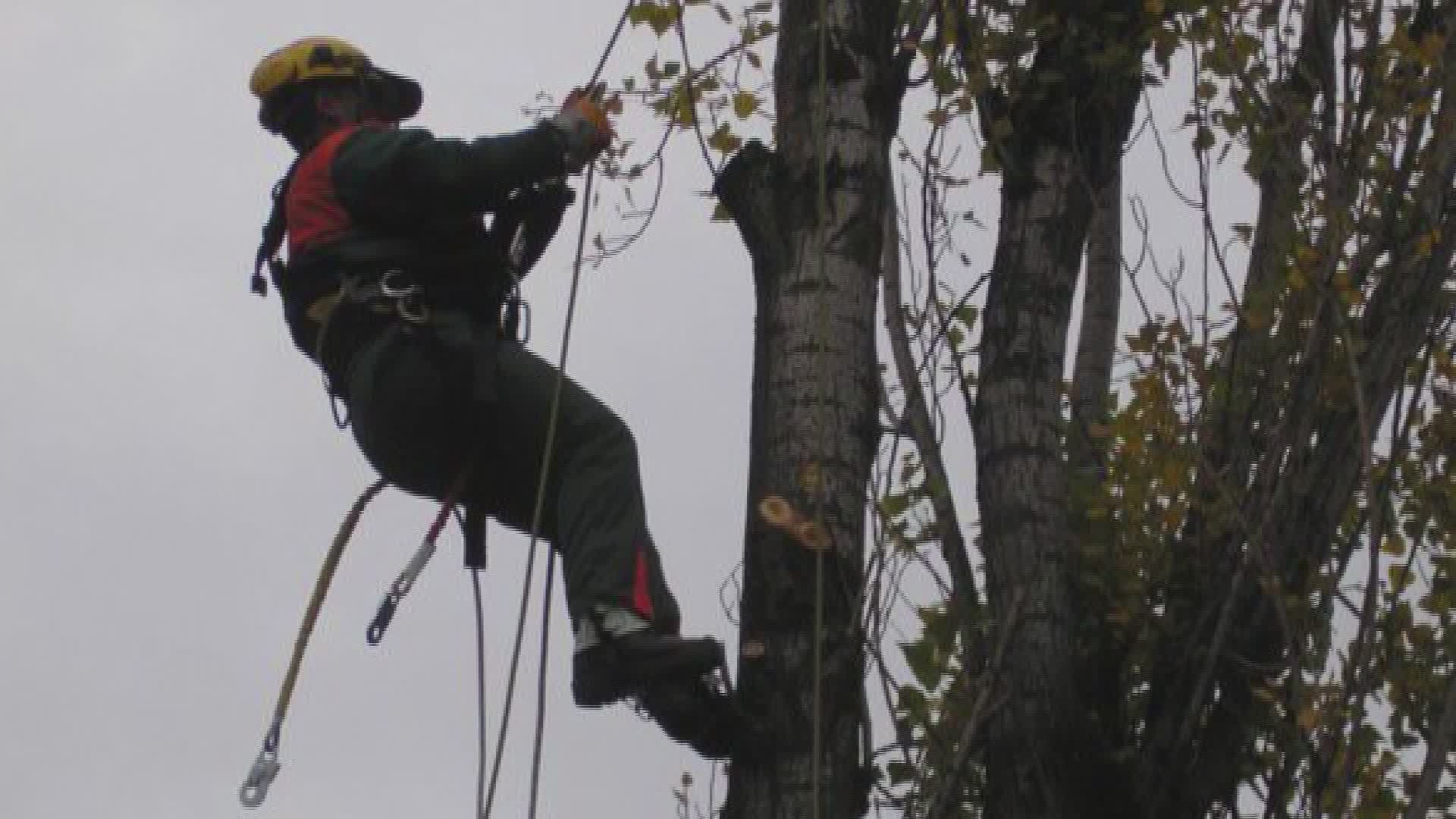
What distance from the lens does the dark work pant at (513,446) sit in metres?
5.09

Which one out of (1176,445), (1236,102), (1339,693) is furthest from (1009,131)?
(1339,693)

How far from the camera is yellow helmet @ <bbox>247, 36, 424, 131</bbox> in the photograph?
227 inches

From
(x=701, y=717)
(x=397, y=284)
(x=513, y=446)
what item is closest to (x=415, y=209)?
(x=397, y=284)

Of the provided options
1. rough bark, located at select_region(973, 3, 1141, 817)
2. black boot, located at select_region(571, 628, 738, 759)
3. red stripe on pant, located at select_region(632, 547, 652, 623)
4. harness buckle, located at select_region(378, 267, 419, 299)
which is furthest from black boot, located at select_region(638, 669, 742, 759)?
harness buckle, located at select_region(378, 267, 419, 299)

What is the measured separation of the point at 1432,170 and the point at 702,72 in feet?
5.15

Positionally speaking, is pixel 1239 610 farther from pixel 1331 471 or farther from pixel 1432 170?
pixel 1432 170

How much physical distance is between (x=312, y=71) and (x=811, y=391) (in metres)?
1.44

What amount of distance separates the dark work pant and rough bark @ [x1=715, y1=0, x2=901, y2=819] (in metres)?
0.29

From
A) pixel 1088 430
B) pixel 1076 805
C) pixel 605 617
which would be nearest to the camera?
pixel 605 617

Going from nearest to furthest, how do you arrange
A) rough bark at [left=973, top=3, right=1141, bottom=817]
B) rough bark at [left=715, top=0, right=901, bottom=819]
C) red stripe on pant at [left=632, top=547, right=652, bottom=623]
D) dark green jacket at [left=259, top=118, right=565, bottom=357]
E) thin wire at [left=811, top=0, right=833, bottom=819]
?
1. thin wire at [left=811, top=0, right=833, bottom=819]
2. rough bark at [left=715, top=0, right=901, bottom=819]
3. red stripe on pant at [left=632, top=547, right=652, bottom=623]
4. dark green jacket at [left=259, top=118, right=565, bottom=357]
5. rough bark at [left=973, top=3, right=1141, bottom=817]

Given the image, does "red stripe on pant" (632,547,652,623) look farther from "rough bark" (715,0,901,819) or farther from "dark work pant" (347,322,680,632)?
"rough bark" (715,0,901,819)

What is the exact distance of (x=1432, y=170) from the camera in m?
5.64

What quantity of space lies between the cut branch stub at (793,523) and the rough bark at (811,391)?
15 millimetres

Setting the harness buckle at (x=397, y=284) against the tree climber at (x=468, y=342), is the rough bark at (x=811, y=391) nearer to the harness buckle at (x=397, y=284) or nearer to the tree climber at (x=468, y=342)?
the tree climber at (x=468, y=342)
